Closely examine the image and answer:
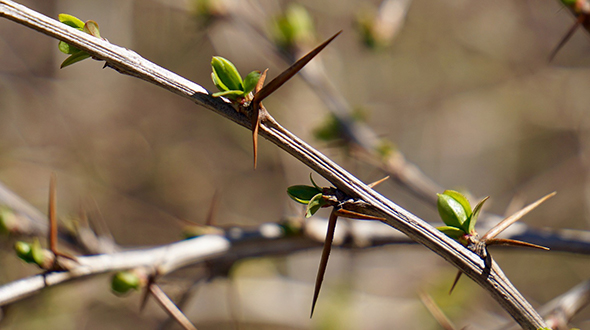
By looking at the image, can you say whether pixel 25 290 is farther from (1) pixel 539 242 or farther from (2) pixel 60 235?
(1) pixel 539 242

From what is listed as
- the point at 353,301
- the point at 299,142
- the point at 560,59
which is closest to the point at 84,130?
the point at 353,301

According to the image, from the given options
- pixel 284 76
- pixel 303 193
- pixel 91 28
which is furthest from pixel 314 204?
pixel 91 28

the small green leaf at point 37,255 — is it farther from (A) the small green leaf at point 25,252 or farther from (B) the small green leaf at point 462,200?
(B) the small green leaf at point 462,200

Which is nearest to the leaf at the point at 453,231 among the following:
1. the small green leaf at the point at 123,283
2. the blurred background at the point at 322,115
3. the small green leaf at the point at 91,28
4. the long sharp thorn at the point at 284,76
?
the long sharp thorn at the point at 284,76

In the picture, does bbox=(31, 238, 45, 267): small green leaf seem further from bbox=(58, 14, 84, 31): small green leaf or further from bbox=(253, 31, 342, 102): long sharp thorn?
bbox=(253, 31, 342, 102): long sharp thorn

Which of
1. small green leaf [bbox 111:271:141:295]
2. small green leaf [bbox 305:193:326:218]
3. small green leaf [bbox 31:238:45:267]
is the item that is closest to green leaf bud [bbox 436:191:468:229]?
small green leaf [bbox 305:193:326:218]

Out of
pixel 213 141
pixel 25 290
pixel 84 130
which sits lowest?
pixel 25 290

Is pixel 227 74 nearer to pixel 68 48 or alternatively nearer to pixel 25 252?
pixel 68 48
